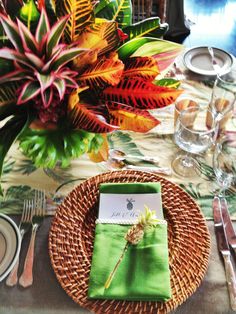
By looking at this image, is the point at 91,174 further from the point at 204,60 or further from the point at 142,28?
the point at 204,60

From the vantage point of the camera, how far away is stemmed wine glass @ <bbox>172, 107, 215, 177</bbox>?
2.49 ft

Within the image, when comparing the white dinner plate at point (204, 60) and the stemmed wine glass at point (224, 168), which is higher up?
the white dinner plate at point (204, 60)

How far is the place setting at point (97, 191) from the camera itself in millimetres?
576

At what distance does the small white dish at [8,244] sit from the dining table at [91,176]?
0.08 feet

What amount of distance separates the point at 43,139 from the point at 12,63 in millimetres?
136

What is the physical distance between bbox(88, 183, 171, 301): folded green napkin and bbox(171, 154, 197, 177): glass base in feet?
0.57

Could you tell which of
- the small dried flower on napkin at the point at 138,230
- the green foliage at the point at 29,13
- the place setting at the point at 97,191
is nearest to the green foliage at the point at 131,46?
the place setting at the point at 97,191

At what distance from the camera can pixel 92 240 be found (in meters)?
0.63

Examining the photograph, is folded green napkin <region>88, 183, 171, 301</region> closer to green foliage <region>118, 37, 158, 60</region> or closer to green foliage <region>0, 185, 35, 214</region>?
green foliage <region>0, 185, 35, 214</region>

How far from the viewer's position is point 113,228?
2.07ft

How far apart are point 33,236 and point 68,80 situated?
0.28 m

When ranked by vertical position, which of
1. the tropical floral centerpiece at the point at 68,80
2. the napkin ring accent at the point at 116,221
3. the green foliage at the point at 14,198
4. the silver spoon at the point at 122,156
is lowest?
the green foliage at the point at 14,198

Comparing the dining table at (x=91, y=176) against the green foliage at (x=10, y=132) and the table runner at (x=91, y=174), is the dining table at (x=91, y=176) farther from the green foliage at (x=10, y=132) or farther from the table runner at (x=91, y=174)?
the green foliage at (x=10, y=132)

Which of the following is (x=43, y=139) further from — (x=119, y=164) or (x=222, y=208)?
(x=222, y=208)
